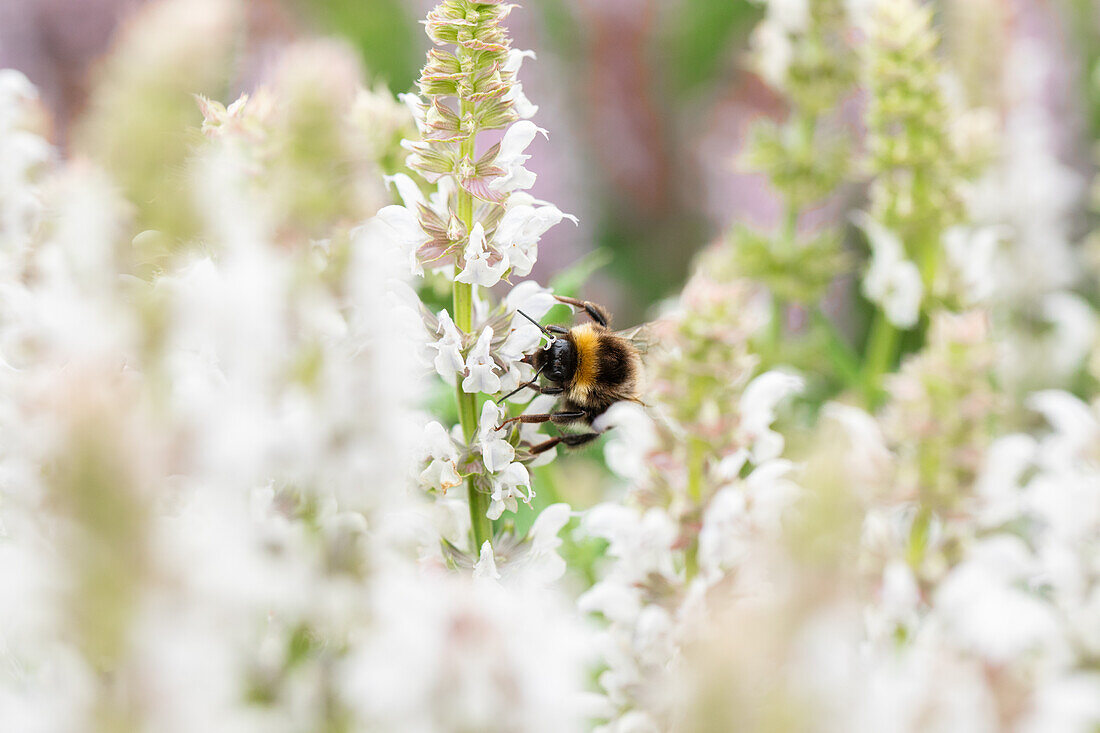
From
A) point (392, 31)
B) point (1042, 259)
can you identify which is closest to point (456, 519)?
point (1042, 259)

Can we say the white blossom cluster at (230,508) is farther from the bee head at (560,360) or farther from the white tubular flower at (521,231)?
the bee head at (560,360)

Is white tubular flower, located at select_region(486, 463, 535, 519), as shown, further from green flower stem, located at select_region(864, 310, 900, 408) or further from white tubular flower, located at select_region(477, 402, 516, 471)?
green flower stem, located at select_region(864, 310, 900, 408)

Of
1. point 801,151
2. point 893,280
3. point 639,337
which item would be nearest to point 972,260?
point 893,280

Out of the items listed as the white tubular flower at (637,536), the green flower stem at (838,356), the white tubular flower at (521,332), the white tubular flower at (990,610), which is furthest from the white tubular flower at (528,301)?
the green flower stem at (838,356)

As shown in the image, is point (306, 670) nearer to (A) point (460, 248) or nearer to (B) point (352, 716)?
(B) point (352, 716)

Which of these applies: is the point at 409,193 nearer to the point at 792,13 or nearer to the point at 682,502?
the point at 682,502

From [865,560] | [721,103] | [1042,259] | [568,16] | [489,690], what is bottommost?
[489,690]

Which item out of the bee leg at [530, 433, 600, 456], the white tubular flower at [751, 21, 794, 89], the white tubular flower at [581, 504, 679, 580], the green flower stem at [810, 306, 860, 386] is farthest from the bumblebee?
the white tubular flower at [751, 21, 794, 89]
